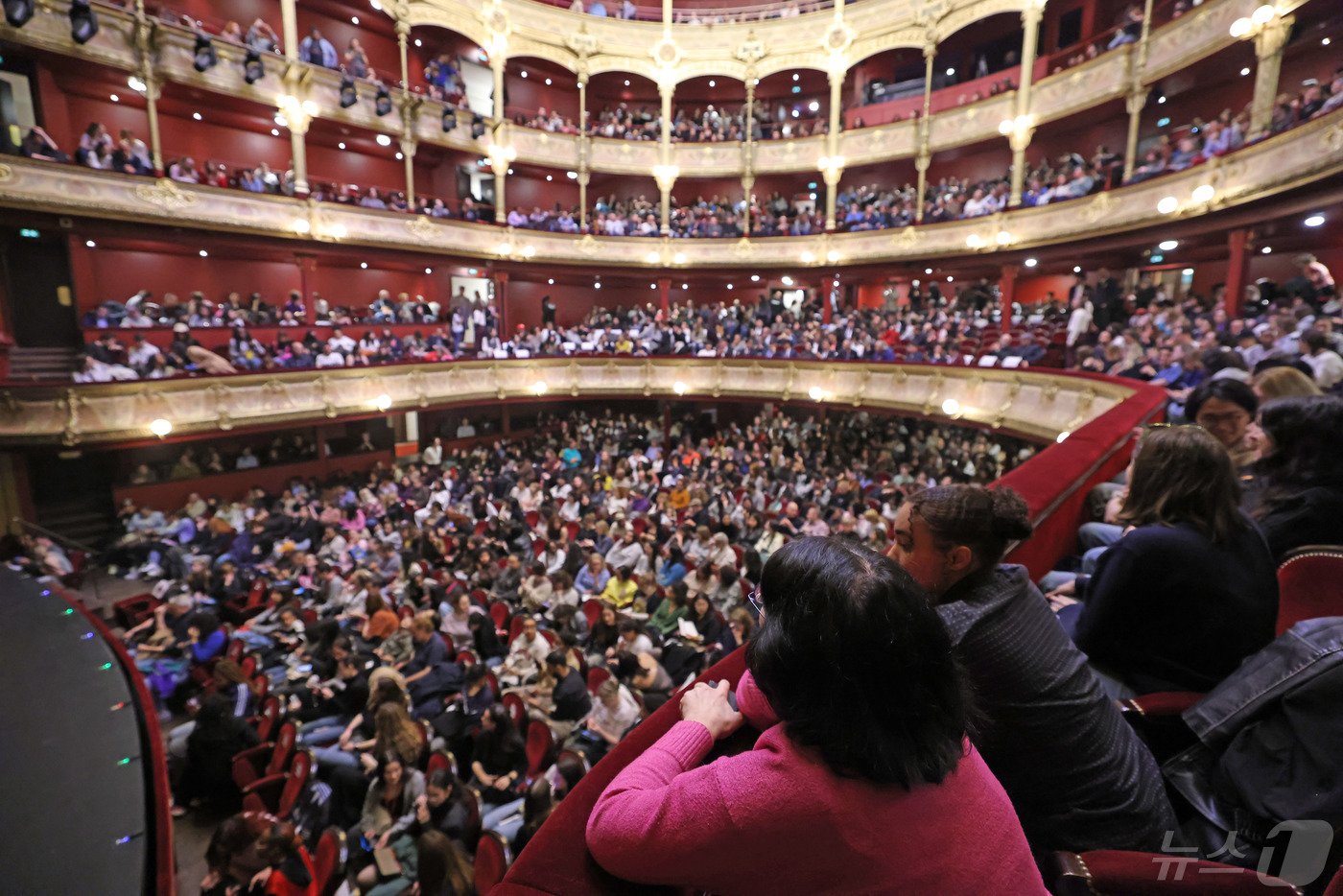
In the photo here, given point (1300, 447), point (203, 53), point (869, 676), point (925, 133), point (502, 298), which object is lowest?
point (869, 676)

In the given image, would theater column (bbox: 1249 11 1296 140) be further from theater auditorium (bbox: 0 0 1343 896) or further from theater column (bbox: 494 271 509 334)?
theater column (bbox: 494 271 509 334)

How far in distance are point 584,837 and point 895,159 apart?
20967mm

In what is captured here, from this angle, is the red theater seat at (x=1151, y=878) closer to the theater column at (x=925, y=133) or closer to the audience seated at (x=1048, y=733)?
the audience seated at (x=1048, y=733)

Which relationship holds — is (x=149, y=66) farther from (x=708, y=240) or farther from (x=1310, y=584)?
(x=1310, y=584)

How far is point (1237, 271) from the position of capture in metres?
10.2

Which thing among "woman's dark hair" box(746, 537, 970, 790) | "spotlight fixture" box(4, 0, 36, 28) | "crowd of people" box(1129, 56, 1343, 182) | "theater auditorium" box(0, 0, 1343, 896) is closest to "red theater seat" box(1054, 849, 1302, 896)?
"theater auditorium" box(0, 0, 1343, 896)

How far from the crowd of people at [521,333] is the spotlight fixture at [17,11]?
4.52m

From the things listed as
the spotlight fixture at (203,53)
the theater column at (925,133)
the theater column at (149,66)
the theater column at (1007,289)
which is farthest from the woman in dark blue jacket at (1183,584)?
the theater column at (925,133)

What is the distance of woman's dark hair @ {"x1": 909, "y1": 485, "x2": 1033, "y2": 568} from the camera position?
63.2 inches

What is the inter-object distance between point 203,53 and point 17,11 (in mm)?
2533

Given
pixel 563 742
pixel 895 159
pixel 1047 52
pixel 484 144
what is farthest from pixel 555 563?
pixel 1047 52

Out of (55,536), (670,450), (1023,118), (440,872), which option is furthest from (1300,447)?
(670,450)

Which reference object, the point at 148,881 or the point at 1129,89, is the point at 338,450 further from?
the point at 1129,89

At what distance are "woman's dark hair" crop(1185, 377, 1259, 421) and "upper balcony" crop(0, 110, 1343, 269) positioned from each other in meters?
7.35
